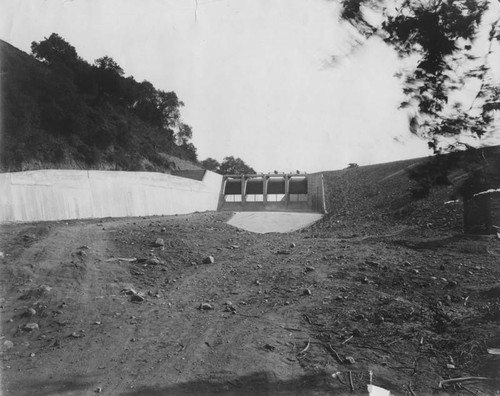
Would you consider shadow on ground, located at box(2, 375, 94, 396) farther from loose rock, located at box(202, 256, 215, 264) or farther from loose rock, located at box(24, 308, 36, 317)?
loose rock, located at box(202, 256, 215, 264)

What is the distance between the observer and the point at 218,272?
7883 mm

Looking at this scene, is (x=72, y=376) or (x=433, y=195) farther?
(x=433, y=195)

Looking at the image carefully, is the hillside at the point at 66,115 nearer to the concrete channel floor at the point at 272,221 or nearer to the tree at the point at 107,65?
the tree at the point at 107,65

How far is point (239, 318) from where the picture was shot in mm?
5582

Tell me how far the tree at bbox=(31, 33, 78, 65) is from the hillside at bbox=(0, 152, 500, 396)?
24742mm

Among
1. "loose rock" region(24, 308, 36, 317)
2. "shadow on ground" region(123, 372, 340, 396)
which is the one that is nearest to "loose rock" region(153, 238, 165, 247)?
"loose rock" region(24, 308, 36, 317)

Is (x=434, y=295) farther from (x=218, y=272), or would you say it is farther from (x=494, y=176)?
(x=494, y=176)

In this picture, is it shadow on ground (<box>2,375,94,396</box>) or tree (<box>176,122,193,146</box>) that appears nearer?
shadow on ground (<box>2,375,94,396</box>)

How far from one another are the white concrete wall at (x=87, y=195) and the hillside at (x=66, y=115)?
5.82 metres

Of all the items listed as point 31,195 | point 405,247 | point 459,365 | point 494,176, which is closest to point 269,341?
point 459,365

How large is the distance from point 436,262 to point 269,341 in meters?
4.56

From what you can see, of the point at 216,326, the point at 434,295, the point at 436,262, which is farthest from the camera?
the point at 436,262

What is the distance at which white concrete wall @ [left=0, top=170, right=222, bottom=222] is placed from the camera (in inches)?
468

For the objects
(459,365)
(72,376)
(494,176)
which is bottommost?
(459,365)
